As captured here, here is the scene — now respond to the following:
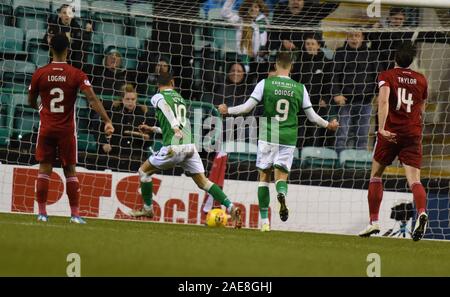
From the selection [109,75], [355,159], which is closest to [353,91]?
[355,159]

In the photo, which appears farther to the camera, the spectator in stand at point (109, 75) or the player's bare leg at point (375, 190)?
the spectator in stand at point (109, 75)

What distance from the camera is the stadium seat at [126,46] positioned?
54.4 feet

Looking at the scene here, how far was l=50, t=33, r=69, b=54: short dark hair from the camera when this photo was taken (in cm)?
1148

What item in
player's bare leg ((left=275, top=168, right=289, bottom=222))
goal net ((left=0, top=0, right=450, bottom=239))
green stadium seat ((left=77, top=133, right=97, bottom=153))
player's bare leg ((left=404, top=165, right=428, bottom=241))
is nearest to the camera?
player's bare leg ((left=404, top=165, right=428, bottom=241))

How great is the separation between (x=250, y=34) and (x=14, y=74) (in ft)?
11.7

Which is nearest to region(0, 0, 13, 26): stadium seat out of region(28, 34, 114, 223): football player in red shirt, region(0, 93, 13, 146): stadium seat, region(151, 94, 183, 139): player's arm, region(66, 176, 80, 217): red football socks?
region(0, 93, 13, 146): stadium seat

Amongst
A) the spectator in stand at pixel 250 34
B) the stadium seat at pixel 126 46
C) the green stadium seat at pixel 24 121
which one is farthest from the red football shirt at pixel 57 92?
the spectator in stand at pixel 250 34

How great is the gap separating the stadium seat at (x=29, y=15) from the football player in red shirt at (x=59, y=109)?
15.1ft

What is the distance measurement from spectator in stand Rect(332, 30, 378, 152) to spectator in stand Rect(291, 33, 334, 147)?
0.16 m

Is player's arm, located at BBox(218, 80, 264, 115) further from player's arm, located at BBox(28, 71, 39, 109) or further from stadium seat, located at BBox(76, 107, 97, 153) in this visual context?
stadium seat, located at BBox(76, 107, 97, 153)

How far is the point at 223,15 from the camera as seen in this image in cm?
1678

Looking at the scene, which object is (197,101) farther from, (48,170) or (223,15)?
(48,170)

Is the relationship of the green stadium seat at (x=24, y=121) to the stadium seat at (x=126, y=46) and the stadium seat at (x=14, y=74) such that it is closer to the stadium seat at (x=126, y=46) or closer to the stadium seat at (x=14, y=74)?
the stadium seat at (x=14, y=74)

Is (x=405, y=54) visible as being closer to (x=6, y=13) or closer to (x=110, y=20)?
(x=110, y=20)
